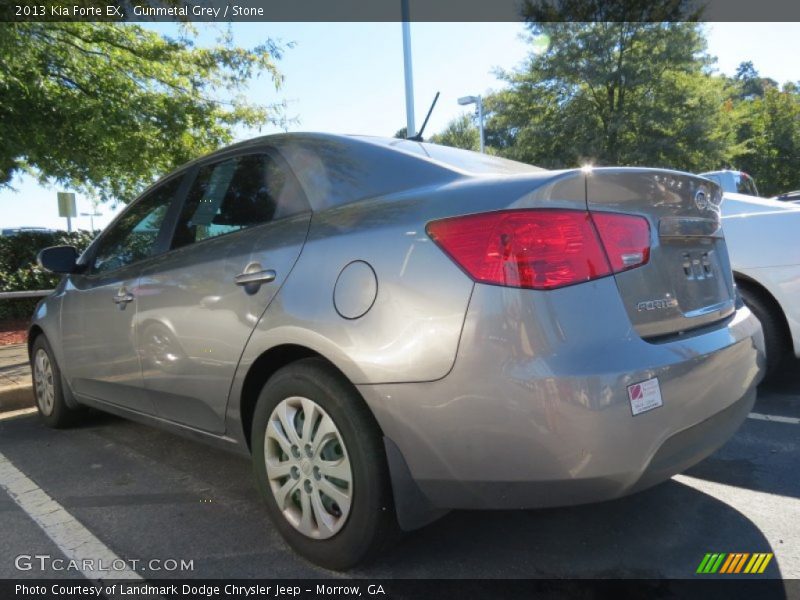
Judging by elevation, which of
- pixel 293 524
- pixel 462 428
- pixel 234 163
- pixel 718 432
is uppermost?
pixel 234 163

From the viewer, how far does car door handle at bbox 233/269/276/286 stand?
243 cm

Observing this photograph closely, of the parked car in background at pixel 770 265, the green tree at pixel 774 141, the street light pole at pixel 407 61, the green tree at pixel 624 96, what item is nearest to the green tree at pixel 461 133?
the green tree at pixel 774 141

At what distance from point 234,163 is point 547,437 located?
6.52 ft

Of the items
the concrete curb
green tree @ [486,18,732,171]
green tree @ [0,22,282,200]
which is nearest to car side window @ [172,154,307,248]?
the concrete curb

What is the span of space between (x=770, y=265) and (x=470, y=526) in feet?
9.62

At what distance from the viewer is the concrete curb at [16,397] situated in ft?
16.8

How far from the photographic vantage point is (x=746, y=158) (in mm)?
30156

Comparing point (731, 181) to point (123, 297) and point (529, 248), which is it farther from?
point (123, 297)

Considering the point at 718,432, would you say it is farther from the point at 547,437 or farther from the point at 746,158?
the point at 746,158

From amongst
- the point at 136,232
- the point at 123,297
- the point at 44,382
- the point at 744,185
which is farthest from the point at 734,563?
the point at 744,185

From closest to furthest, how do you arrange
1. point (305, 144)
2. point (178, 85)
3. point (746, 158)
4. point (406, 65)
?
1. point (305, 144)
2. point (178, 85)
3. point (406, 65)
4. point (746, 158)

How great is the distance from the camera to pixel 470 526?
8.59 ft

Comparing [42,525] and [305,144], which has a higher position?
[305,144]

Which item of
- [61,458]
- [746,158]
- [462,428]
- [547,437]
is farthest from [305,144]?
[746,158]
